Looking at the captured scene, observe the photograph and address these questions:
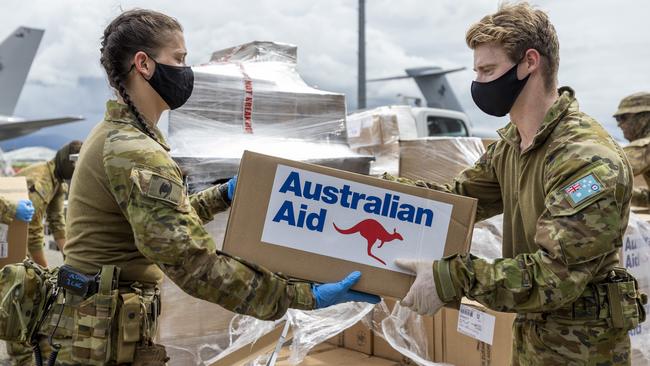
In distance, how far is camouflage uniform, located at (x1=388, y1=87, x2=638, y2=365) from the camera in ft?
4.85

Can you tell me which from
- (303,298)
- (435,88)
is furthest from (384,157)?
(435,88)

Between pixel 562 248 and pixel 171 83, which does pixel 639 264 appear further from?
pixel 171 83

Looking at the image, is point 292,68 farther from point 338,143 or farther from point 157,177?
point 157,177

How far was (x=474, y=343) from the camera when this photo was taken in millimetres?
2789

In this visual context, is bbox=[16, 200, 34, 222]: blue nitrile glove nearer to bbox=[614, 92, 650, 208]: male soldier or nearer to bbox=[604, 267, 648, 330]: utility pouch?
bbox=[604, 267, 648, 330]: utility pouch

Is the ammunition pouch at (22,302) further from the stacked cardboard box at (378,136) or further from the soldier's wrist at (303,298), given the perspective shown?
the stacked cardboard box at (378,136)

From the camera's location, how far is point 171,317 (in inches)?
122

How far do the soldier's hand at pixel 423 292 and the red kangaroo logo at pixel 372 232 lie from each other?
0.09m

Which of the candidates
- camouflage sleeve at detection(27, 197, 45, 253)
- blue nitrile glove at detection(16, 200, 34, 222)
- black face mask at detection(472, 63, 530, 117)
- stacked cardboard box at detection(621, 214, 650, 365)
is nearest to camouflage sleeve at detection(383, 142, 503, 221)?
black face mask at detection(472, 63, 530, 117)

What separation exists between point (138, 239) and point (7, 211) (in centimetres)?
273

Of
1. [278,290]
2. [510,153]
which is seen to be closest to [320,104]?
[510,153]

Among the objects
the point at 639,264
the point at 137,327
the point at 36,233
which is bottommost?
the point at 36,233

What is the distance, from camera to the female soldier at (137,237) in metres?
1.53

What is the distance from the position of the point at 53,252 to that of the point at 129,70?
8.01 metres
